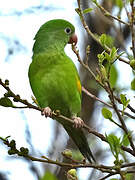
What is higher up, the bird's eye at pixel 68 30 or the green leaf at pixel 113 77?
the bird's eye at pixel 68 30

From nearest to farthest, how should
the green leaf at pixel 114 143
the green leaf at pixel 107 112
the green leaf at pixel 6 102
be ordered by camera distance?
the green leaf at pixel 114 143 → the green leaf at pixel 6 102 → the green leaf at pixel 107 112

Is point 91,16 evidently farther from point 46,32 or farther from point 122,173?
point 122,173

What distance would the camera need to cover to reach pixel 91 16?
6.51 metres

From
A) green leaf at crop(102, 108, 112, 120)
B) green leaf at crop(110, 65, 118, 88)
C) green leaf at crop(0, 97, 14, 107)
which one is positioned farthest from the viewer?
green leaf at crop(110, 65, 118, 88)

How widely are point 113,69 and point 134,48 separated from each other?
42 centimetres

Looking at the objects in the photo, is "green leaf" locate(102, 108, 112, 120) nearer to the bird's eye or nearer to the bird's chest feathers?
the bird's chest feathers

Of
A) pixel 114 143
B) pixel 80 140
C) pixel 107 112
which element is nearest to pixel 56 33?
pixel 80 140

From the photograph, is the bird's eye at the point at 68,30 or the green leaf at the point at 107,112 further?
the bird's eye at the point at 68,30

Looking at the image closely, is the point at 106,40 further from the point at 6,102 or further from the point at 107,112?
the point at 6,102

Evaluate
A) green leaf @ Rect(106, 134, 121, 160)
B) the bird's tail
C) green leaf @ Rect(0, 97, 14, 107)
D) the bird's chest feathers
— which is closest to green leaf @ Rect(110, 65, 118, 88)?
green leaf @ Rect(106, 134, 121, 160)

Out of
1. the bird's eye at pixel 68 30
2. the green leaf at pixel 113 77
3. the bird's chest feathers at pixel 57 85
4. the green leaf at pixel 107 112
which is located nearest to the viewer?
the green leaf at pixel 107 112

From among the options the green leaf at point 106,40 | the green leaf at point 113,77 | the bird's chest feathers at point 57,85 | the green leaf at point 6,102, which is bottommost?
the green leaf at point 6,102

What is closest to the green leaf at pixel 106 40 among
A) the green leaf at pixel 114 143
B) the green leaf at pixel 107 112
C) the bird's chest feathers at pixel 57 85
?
the green leaf at pixel 107 112

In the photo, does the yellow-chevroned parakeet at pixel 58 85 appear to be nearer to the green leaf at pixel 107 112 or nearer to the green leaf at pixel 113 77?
the green leaf at pixel 113 77
